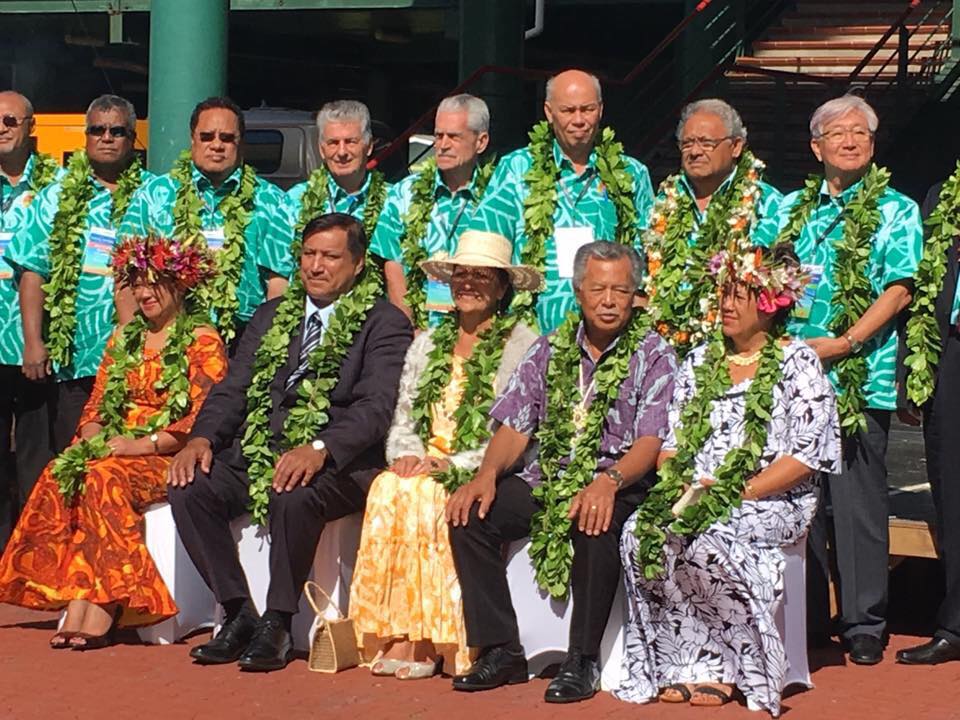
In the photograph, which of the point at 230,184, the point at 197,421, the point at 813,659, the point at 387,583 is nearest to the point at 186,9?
the point at 230,184

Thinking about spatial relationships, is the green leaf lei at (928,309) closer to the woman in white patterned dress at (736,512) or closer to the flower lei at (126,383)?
the woman in white patterned dress at (736,512)

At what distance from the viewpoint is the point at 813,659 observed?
25.1 feet

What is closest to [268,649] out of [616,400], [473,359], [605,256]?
[473,359]

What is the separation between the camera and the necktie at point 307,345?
25.8 ft

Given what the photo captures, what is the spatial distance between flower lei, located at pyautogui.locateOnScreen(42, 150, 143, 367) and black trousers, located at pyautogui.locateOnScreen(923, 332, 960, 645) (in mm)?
3842

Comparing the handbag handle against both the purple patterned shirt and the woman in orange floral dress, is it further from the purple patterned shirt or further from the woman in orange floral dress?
the purple patterned shirt

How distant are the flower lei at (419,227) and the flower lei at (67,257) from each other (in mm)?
1427

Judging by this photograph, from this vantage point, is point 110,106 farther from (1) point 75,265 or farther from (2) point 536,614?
(2) point 536,614

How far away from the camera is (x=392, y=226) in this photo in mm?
8477

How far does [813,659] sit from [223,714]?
2417 mm

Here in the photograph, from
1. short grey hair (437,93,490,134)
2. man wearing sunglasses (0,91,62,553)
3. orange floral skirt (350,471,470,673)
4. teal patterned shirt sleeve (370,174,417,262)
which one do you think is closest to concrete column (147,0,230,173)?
man wearing sunglasses (0,91,62,553)

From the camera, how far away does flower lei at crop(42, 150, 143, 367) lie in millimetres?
8875

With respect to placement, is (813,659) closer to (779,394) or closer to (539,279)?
(779,394)

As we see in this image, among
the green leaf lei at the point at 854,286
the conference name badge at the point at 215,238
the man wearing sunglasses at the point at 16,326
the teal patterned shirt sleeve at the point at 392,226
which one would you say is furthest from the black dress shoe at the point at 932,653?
the man wearing sunglasses at the point at 16,326
